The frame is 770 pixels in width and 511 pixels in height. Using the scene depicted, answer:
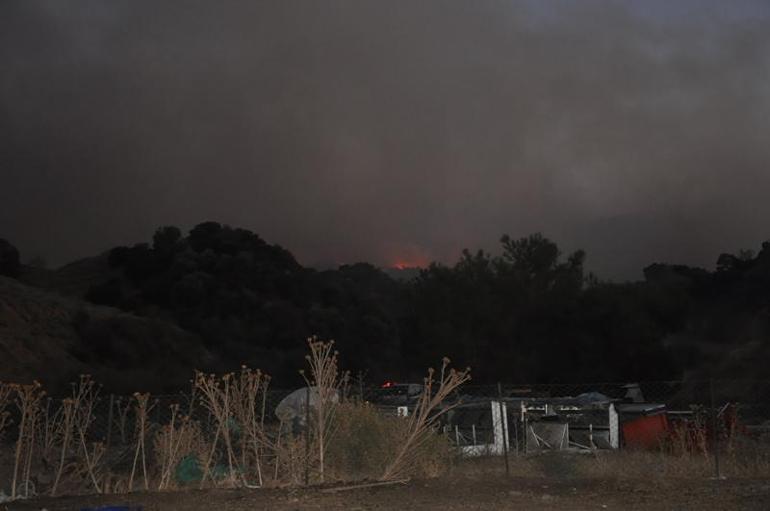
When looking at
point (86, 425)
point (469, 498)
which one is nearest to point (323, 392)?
point (469, 498)

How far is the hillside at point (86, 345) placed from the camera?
115 ft

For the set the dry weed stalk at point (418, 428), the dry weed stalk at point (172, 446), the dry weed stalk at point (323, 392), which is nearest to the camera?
the dry weed stalk at point (418, 428)

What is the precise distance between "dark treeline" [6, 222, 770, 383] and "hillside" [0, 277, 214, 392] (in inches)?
113

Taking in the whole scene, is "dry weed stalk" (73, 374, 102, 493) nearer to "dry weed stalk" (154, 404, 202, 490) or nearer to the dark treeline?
"dry weed stalk" (154, 404, 202, 490)

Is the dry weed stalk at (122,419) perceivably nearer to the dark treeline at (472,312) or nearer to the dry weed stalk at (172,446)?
the dry weed stalk at (172,446)

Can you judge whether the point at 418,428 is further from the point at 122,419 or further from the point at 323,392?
the point at 122,419

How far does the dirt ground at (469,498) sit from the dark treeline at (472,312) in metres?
30.2

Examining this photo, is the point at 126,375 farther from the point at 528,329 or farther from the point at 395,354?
the point at 528,329

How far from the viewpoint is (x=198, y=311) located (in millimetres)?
48156

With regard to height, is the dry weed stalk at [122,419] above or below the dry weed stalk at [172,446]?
above

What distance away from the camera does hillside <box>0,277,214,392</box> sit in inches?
1378

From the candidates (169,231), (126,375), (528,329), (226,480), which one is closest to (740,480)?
(226,480)

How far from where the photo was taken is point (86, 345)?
3994 cm

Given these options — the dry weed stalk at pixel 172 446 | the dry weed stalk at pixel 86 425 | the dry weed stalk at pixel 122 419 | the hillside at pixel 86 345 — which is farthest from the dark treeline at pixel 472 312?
the dry weed stalk at pixel 172 446
